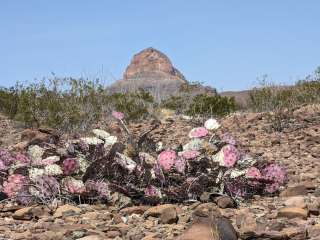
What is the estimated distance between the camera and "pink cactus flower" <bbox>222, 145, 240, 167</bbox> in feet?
18.0

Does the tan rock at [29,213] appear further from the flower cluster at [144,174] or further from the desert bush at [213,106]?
the desert bush at [213,106]

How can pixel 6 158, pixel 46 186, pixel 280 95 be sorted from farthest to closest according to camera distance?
1. pixel 280 95
2. pixel 6 158
3. pixel 46 186

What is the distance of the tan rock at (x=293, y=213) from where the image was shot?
4496 mm

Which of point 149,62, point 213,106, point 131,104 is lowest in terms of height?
point 213,106

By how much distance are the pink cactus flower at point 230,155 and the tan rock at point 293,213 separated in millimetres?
986

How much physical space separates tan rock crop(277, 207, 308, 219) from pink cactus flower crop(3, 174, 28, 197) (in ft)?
7.98

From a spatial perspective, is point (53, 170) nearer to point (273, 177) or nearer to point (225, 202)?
point (225, 202)

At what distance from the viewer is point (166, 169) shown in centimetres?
552

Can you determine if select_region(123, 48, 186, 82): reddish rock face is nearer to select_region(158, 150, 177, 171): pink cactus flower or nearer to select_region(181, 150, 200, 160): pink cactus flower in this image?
select_region(181, 150, 200, 160): pink cactus flower

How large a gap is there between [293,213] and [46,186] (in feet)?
7.52

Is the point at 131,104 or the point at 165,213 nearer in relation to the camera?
the point at 165,213

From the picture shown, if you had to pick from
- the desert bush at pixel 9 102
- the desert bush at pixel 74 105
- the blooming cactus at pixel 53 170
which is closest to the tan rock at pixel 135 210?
the blooming cactus at pixel 53 170

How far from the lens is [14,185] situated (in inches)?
220

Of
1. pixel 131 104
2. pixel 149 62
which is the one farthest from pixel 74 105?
pixel 149 62
